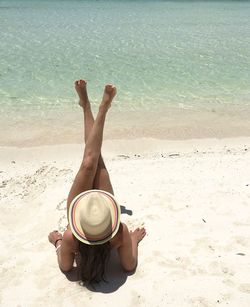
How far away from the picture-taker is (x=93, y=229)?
2732mm

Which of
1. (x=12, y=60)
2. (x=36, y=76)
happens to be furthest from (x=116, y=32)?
(x=36, y=76)

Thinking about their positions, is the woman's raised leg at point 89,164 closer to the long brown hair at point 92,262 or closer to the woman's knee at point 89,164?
the woman's knee at point 89,164

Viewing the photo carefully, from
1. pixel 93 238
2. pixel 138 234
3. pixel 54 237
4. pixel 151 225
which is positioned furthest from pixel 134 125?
pixel 93 238

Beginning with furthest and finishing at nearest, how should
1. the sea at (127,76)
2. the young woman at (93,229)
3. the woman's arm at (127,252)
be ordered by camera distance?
1. the sea at (127,76)
2. the woman's arm at (127,252)
3. the young woman at (93,229)

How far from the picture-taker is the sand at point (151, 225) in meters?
2.96

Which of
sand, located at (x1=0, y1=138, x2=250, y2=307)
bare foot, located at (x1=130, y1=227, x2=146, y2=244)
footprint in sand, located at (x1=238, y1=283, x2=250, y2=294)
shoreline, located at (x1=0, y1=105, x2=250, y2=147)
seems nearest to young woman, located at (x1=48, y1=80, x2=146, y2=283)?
bare foot, located at (x1=130, y1=227, x2=146, y2=244)

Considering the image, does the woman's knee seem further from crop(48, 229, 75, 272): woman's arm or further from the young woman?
crop(48, 229, 75, 272): woman's arm

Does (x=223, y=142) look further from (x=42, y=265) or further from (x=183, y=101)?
(x=42, y=265)

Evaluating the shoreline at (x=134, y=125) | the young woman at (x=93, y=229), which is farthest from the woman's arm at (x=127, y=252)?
the shoreline at (x=134, y=125)

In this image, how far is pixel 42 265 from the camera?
10.8 feet

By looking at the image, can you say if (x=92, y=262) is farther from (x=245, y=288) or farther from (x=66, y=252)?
(x=245, y=288)

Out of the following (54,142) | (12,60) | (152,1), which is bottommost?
(54,142)

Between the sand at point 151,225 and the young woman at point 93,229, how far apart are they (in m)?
0.12

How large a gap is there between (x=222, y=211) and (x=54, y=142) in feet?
11.2
